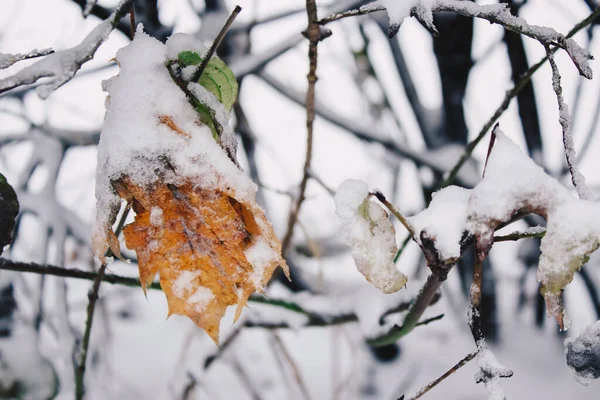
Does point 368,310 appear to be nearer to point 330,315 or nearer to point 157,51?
point 330,315

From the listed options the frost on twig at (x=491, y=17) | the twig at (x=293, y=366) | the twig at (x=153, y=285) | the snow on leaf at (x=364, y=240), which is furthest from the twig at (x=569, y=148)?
the twig at (x=293, y=366)

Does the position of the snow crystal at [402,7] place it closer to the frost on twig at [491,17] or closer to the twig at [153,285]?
the frost on twig at [491,17]

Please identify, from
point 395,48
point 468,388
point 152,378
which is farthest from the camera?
point 152,378

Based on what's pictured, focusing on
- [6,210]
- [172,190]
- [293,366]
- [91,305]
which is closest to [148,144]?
[172,190]

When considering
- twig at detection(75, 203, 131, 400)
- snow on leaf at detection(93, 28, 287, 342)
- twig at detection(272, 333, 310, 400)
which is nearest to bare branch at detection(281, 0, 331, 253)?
snow on leaf at detection(93, 28, 287, 342)

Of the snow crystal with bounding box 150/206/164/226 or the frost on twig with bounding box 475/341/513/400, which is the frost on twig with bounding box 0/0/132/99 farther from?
the frost on twig with bounding box 475/341/513/400

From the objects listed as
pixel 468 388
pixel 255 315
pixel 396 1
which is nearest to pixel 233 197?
pixel 396 1
